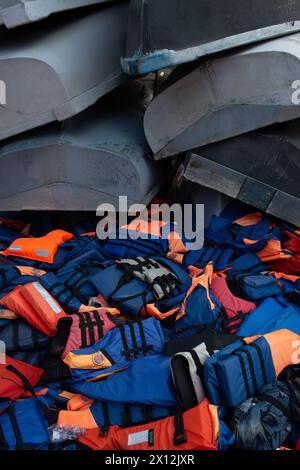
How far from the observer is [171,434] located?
106 inches

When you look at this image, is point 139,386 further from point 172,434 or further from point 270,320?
point 270,320

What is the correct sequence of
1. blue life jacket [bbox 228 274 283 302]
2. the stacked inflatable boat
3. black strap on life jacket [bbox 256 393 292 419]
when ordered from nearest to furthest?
black strap on life jacket [bbox 256 393 292 419]
the stacked inflatable boat
blue life jacket [bbox 228 274 283 302]

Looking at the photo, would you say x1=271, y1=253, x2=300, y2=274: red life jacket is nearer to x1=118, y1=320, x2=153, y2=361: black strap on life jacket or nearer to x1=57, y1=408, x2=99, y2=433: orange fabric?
x1=118, y1=320, x2=153, y2=361: black strap on life jacket

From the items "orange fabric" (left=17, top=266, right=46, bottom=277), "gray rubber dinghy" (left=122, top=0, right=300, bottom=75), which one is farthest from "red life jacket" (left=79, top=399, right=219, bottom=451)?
"gray rubber dinghy" (left=122, top=0, right=300, bottom=75)

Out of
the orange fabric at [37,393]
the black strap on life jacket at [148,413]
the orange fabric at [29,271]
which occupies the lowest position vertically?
the orange fabric at [37,393]

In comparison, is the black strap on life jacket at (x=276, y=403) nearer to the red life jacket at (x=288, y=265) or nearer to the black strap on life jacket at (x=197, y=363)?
the black strap on life jacket at (x=197, y=363)

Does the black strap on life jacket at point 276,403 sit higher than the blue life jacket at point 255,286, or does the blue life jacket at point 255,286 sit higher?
the black strap on life jacket at point 276,403

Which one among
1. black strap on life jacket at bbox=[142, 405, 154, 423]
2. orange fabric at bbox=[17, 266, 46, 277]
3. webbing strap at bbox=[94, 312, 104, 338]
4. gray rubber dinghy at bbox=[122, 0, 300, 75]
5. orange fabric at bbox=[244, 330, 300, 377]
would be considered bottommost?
black strap on life jacket at bbox=[142, 405, 154, 423]

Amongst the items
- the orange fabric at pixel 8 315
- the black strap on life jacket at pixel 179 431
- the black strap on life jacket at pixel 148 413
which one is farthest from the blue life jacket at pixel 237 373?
the orange fabric at pixel 8 315

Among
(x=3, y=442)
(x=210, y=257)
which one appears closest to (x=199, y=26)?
(x=210, y=257)

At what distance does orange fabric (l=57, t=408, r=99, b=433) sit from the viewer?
295cm

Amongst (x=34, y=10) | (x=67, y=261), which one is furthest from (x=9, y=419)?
(x=34, y=10)

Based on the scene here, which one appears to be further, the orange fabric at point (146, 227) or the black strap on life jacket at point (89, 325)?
the orange fabric at point (146, 227)

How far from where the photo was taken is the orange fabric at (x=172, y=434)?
8.57 ft
